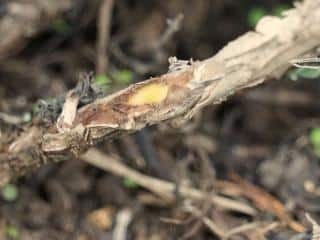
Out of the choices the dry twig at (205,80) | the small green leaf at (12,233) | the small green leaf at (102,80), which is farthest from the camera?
the small green leaf at (12,233)

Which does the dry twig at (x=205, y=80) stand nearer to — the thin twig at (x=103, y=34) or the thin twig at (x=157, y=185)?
the thin twig at (x=157, y=185)

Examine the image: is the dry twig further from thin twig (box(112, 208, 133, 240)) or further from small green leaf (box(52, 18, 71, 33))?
small green leaf (box(52, 18, 71, 33))

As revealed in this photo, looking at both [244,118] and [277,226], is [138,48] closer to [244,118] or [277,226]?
[244,118]

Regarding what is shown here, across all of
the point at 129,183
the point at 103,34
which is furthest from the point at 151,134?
the point at 103,34

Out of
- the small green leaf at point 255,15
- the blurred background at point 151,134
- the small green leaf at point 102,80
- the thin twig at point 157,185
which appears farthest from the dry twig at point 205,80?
the small green leaf at point 255,15

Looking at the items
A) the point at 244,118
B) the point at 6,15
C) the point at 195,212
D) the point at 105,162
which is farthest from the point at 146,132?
the point at 6,15

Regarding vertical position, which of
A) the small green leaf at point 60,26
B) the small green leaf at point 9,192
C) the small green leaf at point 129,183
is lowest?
the small green leaf at point 129,183

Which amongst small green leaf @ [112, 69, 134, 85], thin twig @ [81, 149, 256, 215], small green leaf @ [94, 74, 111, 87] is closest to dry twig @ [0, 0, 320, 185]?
small green leaf @ [94, 74, 111, 87]
